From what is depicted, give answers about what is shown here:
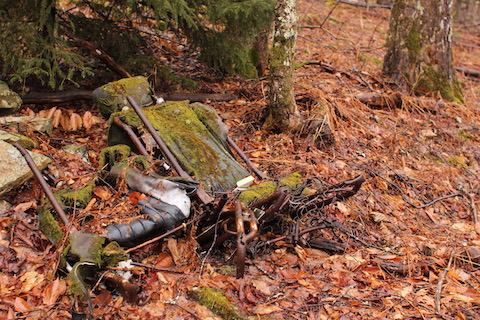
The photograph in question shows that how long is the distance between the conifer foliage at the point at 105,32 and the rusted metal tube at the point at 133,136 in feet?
3.11

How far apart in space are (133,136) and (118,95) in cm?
90

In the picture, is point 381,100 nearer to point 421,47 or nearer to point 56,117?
point 421,47

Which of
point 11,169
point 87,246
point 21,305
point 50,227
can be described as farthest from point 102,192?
point 21,305

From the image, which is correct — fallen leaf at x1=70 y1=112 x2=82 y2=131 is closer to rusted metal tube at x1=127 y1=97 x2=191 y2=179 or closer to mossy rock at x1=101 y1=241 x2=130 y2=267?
rusted metal tube at x1=127 y1=97 x2=191 y2=179

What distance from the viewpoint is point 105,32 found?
19.3 ft

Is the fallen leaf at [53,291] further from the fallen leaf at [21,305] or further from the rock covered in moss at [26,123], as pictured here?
the rock covered in moss at [26,123]

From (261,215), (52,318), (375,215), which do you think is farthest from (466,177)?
(52,318)

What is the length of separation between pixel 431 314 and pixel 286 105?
3269 millimetres

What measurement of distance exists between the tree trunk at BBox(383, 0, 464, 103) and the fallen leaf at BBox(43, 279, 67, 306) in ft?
22.7

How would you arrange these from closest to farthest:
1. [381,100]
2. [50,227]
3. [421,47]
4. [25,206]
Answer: [50,227]
[25,206]
[381,100]
[421,47]

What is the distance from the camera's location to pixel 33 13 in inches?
193

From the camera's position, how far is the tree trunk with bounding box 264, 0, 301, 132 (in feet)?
17.1

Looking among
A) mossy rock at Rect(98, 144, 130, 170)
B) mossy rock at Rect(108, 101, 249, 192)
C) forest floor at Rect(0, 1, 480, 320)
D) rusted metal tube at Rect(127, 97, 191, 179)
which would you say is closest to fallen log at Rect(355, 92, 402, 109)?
forest floor at Rect(0, 1, 480, 320)

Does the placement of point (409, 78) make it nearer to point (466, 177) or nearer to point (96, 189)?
point (466, 177)
